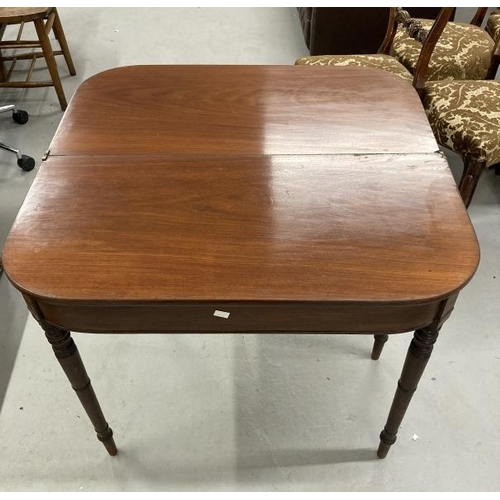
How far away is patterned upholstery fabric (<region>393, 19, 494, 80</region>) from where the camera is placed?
2.14 m

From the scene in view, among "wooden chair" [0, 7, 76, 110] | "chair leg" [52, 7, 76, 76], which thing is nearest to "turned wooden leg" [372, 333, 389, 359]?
"wooden chair" [0, 7, 76, 110]

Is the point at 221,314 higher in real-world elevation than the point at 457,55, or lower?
higher

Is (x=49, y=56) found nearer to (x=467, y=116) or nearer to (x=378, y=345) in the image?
(x=467, y=116)

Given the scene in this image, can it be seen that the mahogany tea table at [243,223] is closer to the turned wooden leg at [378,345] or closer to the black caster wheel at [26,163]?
the turned wooden leg at [378,345]

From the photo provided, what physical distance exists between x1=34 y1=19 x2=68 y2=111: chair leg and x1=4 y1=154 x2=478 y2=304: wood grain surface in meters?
1.60

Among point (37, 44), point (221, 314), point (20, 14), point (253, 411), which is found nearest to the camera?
point (221, 314)

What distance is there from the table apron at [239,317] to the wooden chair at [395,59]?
1.20m

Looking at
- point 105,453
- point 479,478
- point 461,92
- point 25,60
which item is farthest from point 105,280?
point 25,60

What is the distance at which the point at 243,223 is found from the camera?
98cm

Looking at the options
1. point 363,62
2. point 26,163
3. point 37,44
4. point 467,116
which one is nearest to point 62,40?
point 37,44

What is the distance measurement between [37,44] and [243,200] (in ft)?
7.25

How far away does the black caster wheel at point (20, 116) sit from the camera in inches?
101

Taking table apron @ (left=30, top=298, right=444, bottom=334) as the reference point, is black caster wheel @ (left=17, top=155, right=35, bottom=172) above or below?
below

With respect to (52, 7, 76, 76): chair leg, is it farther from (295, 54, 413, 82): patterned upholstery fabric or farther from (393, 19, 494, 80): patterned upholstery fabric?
(393, 19, 494, 80): patterned upholstery fabric
